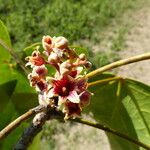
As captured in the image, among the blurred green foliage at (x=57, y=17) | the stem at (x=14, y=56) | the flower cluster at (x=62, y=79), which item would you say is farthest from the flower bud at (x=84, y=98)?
the blurred green foliage at (x=57, y=17)

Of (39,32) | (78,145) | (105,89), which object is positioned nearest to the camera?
(105,89)

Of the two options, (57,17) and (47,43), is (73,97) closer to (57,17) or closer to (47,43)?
(47,43)

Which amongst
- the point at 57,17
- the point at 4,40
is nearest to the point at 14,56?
the point at 4,40

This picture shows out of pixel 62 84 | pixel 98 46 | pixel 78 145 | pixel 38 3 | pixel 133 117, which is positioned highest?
pixel 62 84

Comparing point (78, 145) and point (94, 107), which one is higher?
point (94, 107)

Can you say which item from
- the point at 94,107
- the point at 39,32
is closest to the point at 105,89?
the point at 94,107

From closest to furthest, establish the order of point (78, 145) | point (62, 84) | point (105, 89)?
point (62, 84) → point (105, 89) → point (78, 145)

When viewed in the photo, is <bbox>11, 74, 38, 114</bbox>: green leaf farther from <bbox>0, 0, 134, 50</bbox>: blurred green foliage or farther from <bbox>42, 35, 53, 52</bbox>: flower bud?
<bbox>0, 0, 134, 50</bbox>: blurred green foliage

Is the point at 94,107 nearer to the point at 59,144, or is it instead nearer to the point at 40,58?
the point at 40,58
